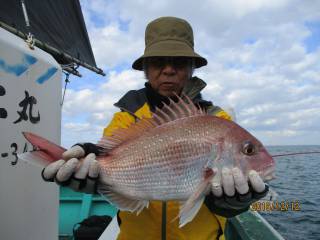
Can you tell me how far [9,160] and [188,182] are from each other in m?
1.62

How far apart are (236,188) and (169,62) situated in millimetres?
1264

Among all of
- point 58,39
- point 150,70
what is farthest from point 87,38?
point 150,70

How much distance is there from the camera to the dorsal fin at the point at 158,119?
2.60 meters

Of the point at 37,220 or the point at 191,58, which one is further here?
the point at 37,220

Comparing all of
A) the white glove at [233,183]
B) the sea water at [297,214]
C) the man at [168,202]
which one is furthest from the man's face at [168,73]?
the sea water at [297,214]

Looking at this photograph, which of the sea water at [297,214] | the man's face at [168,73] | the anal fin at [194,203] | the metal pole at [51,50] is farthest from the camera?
the sea water at [297,214]

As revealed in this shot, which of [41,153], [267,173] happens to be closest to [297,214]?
[267,173]

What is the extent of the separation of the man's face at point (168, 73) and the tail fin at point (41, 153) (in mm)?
1079

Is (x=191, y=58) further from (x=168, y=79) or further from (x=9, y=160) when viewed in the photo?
(x=9, y=160)

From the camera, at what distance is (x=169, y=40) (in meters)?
3.12

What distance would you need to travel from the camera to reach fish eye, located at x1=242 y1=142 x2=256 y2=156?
2.50m

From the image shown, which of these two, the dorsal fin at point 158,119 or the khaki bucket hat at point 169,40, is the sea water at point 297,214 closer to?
the khaki bucket hat at point 169,40

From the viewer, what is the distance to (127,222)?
2986 millimetres

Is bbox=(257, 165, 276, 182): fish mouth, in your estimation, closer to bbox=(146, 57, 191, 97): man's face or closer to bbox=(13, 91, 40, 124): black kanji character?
bbox=(146, 57, 191, 97): man's face
